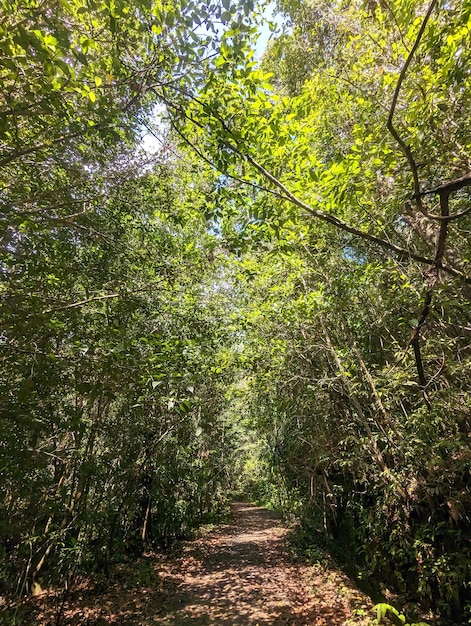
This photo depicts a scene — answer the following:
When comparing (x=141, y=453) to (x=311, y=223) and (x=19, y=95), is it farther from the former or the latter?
(x=19, y=95)

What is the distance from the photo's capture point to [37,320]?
101 inches

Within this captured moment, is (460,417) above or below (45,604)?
above

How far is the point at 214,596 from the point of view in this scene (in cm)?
566

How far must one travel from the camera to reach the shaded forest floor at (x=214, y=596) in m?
4.70

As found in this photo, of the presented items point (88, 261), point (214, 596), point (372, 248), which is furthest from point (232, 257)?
point (214, 596)

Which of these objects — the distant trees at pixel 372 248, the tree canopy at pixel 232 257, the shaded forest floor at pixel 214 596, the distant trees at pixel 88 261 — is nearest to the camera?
the distant trees at pixel 88 261

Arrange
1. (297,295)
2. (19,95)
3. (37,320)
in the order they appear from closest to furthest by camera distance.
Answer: (37,320)
(19,95)
(297,295)

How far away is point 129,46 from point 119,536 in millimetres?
8101

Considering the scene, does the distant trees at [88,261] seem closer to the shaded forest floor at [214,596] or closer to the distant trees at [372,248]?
the shaded forest floor at [214,596]

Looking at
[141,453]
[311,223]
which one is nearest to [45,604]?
[141,453]

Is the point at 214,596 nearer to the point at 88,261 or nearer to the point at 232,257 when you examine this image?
the point at 232,257

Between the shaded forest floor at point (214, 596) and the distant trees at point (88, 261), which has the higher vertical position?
the distant trees at point (88, 261)

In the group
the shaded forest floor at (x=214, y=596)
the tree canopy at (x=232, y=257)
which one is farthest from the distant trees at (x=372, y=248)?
the shaded forest floor at (x=214, y=596)

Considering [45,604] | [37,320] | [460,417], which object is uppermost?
[37,320]
